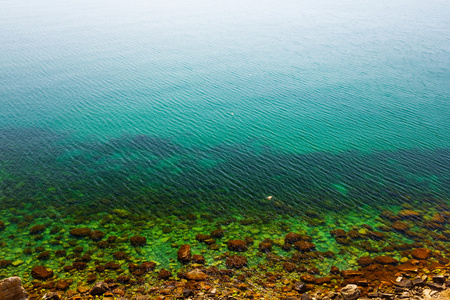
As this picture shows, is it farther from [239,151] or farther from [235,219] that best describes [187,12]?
[235,219]

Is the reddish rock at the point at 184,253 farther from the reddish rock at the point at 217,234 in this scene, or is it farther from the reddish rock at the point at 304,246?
the reddish rock at the point at 304,246

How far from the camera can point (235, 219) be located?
25.5 meters

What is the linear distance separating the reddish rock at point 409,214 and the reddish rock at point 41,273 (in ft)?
80.1

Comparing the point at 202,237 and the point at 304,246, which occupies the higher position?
the point at 202,237

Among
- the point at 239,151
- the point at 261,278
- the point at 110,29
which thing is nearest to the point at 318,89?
the point at 239,151

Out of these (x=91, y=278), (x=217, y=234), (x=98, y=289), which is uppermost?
(x=98, y=289)

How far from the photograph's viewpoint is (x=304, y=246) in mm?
22562

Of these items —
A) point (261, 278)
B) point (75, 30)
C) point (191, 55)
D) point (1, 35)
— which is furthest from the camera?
point (75, 30)

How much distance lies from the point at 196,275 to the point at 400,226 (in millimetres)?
15359

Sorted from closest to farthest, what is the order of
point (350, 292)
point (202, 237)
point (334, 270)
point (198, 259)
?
point (350, 292), point (334, 270), point (198, 259), point (202, 237)

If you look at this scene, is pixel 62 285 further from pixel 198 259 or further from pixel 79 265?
pixel 198 259

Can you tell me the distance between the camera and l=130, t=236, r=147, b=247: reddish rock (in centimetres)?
2264

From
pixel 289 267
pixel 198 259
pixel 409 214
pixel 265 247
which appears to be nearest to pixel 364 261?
pixel 289 267

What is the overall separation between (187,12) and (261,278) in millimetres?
117253
